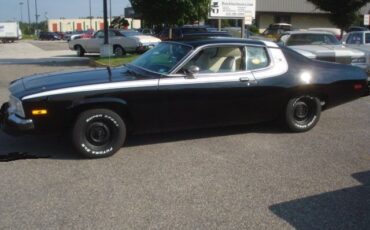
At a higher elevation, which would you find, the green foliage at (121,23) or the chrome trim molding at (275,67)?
the green foliage at (121,23)

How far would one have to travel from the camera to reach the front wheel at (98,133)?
18.0ft

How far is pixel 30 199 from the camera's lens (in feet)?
14.4

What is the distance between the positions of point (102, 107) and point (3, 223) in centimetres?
206

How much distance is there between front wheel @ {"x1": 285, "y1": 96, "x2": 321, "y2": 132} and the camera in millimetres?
6770

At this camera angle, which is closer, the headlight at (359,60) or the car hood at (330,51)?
the car hood at (330,51)

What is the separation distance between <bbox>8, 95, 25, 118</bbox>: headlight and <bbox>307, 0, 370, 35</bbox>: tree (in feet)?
79.0

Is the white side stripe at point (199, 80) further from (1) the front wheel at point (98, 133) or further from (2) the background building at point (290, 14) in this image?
(2) the background building at point (290, 14)

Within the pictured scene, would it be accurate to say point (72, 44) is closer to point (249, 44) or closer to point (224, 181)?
point (249, 44)

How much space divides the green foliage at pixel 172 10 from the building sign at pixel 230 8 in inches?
19.7

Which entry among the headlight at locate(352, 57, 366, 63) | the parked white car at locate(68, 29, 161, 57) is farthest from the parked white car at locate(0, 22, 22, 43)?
the headlight at locate(352, 57, 366, 63)

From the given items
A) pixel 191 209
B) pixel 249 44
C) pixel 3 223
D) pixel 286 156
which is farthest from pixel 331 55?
pixel 3 223

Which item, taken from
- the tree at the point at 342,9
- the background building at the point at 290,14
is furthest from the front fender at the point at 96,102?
the background building at the point at 290,14

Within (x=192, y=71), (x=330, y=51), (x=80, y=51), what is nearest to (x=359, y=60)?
(x=330, y=51)

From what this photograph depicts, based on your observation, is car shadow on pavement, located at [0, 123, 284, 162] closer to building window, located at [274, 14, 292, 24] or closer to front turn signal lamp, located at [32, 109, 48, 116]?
front turn signal lamp, located at [32, 109, 48, 116]
